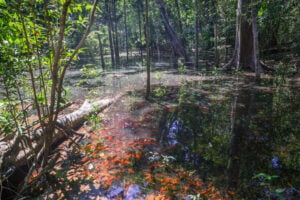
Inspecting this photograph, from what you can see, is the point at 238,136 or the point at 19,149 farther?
the point at 238,136

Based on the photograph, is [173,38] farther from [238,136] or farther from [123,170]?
[123,170]

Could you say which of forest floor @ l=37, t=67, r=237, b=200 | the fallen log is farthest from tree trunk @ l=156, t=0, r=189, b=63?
the fallen log

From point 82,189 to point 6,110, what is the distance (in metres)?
1.90

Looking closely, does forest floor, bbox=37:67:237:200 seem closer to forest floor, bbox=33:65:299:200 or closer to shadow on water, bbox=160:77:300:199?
forest floor, bbox=33:65:299:200

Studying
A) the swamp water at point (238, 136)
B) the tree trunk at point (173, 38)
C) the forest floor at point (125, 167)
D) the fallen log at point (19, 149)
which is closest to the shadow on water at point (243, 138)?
the swamp water at point (238, 136)

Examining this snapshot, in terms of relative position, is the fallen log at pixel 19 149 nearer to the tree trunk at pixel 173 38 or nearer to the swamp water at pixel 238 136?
the swamp water at pixel 238 136

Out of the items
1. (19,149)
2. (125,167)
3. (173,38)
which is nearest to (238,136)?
(125,167)

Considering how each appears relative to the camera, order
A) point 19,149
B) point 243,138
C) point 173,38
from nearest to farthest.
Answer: point 19,149 → point 243,138 → point 173,38

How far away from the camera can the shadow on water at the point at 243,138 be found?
3.40m

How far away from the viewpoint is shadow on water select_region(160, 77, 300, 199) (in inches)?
134

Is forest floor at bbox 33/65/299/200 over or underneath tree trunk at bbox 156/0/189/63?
underneath

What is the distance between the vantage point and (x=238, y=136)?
5.11 metres

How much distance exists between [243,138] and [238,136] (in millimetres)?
152

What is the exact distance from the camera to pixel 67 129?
17.6ft
